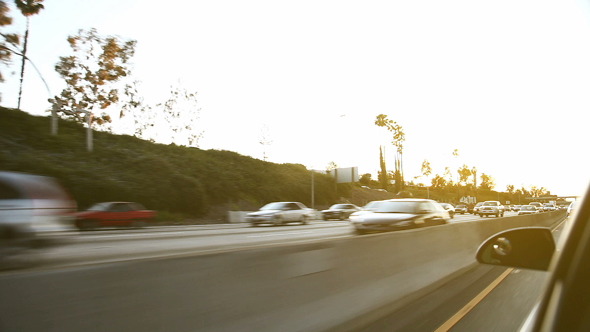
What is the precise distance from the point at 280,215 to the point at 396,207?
38.4ft

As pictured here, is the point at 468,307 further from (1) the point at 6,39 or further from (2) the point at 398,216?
(1) the point at 6,39

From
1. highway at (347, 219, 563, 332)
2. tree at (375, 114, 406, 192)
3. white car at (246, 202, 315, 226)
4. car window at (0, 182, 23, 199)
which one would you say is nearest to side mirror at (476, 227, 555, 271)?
highway at (347, 219, 563, 332)

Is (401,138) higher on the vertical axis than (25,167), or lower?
higher

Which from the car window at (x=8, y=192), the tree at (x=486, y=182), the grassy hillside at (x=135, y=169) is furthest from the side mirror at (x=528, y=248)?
the tree at (x=486, y=182)

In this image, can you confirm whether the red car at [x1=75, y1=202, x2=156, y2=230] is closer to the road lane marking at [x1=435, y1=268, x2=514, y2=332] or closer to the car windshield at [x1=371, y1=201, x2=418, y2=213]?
the car windshield at [x1=371, y1=201, x2=418, y2=213]

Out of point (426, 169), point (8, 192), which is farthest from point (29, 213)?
point (426, 169)

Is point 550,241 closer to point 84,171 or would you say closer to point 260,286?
point 260,286

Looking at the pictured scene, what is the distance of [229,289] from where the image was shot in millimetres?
3979

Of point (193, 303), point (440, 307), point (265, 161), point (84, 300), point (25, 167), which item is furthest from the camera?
point (265, 161)

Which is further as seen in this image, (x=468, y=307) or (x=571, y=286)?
(x=468, y=307)

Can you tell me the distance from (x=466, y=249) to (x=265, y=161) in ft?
176

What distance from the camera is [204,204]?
40.9 metres

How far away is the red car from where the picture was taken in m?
24.1

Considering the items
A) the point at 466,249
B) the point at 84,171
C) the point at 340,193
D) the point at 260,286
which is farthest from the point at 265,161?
the point at 260,286
